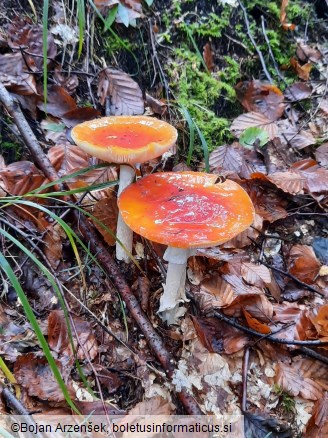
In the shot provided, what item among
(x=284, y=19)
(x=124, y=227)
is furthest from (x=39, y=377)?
(x=284, y=19)

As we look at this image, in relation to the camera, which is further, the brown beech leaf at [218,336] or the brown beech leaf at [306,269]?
the brown beech leaf at [306,269]

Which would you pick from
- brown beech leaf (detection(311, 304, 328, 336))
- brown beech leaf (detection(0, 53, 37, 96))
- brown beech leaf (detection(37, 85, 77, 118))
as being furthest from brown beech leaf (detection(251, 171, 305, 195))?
brown beech leaf (detection(0, 53, 37, 96))

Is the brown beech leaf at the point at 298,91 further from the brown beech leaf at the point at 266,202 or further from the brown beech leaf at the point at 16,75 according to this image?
the brown beech leaf at the point at 16,75

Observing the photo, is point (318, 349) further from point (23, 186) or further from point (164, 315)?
point (23, 186)

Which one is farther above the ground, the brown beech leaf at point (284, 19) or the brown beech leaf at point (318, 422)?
the brown beech leaf at point (284, 19)

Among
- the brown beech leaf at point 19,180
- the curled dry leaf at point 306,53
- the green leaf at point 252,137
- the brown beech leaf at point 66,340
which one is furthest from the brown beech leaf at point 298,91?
the brown beech leaf at point 66,340

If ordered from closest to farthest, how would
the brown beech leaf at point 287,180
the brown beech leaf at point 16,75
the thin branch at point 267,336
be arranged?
1. the thin branch at point 267,336
2. the brown beech leaf at point 16,75
3. the brown beech leaf at point 287,180

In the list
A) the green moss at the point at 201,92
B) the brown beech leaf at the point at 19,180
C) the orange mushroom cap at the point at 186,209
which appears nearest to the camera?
the orange mushroom cap at the point at 186,209

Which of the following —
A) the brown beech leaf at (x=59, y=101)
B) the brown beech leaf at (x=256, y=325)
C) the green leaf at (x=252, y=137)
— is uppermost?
the brown beech leaf at (x=59, y=101)

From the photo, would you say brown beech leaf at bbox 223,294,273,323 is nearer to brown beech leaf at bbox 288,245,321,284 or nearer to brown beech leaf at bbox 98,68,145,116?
brown beech leaf at bbox 288,245,321,284
